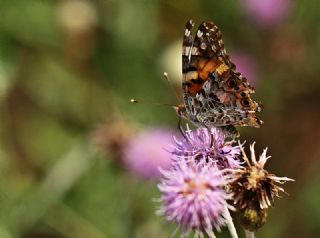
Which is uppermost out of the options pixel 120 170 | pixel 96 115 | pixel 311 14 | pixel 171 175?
pixel 311 14

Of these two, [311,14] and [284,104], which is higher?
[311,14]

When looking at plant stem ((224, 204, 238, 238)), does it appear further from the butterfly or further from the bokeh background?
the bokeh background

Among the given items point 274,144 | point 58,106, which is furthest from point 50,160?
point 274,144

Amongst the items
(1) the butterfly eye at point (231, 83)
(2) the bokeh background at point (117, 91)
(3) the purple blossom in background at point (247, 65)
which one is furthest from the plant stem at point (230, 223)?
(3) the purple blossom in background at point (247, 65)

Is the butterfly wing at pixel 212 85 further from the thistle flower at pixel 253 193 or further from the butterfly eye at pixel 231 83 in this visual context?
the thistle flower at pixel 253 193

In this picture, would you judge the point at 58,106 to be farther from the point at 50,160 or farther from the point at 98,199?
the point at 98,199

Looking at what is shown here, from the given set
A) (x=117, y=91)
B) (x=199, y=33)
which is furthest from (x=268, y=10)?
(x=199, y=33)

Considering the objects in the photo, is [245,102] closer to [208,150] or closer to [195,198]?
[208,150]
